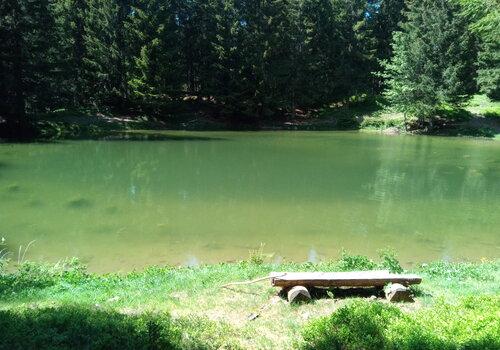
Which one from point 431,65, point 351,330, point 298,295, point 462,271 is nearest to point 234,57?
point 431,65

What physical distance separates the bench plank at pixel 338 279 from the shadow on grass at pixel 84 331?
1.96 metres

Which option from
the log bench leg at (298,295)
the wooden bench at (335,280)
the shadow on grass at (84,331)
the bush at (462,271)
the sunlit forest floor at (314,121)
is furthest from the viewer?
the sunlit forest floor at (314,121)

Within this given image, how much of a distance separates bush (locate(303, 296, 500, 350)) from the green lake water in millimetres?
5335

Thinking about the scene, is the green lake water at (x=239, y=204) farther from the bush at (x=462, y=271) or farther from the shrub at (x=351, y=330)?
the shrub at (x=351, y=330)

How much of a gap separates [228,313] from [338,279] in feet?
5.42

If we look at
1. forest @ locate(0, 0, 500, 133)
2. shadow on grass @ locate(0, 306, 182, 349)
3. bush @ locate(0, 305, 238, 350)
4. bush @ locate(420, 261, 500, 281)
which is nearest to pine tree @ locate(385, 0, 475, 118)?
forest @ locate(0, 0, 500, 133)

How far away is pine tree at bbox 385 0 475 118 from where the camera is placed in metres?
42.8

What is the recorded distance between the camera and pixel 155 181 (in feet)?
64.6

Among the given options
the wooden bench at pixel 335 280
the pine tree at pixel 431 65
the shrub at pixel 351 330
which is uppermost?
the pine tree at pixel 431 65

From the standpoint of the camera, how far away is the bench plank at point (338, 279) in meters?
6.82

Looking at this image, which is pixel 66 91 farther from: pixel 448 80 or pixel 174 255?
pixel 174 255

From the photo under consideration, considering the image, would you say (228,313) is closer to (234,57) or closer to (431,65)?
(431,65)

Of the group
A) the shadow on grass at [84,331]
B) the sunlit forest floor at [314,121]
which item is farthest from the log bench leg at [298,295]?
the sunlit forest floor at [314,121]

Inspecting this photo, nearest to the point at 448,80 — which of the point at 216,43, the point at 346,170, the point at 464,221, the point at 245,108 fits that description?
the point at 245,108
